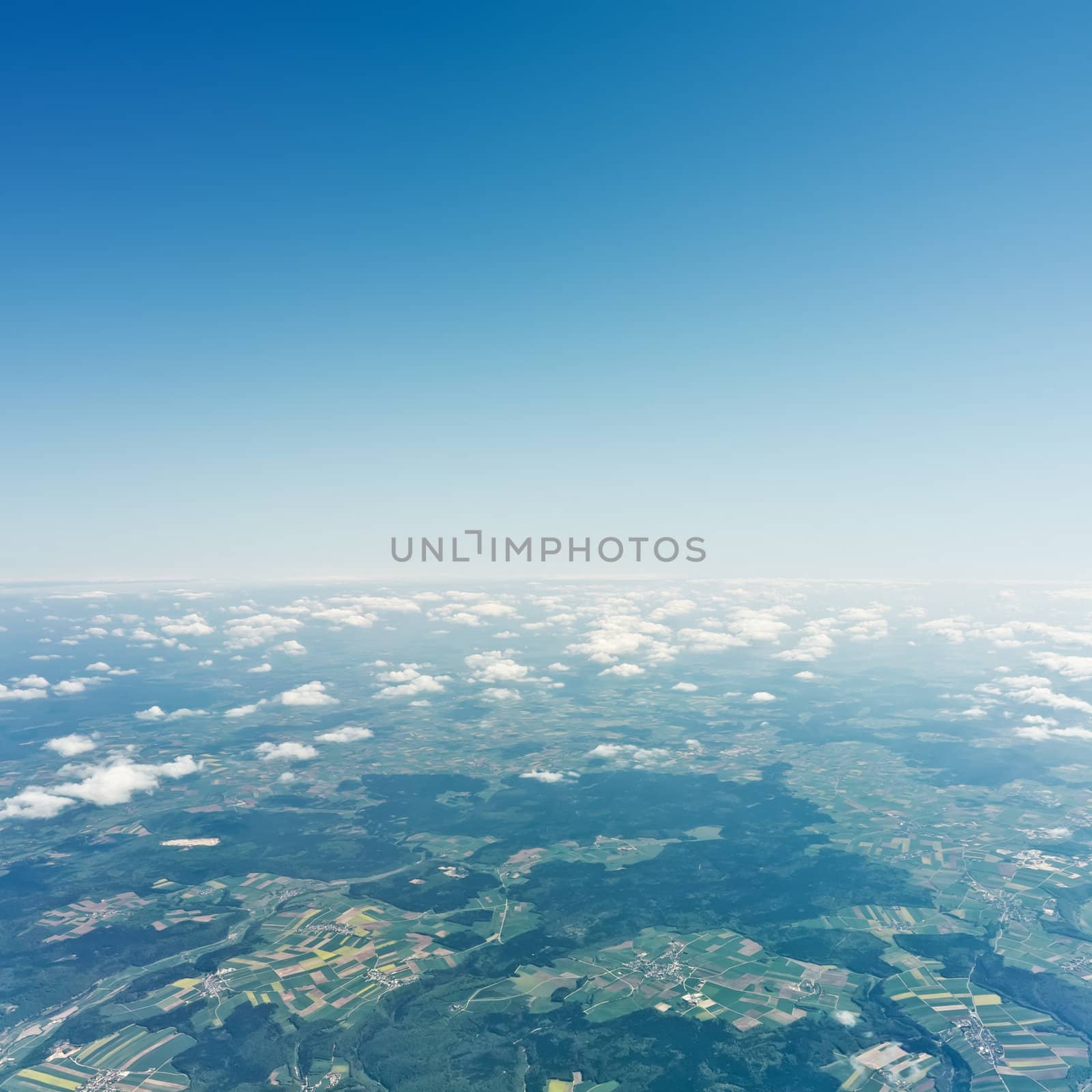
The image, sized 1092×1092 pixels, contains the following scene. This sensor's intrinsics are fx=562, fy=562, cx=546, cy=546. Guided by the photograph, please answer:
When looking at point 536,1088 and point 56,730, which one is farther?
point 56,730

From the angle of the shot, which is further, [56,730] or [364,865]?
[56,730]

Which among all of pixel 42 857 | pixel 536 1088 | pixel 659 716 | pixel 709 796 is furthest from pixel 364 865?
pixel 659 716

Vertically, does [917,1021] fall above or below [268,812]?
above

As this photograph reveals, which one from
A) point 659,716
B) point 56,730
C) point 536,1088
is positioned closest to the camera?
point 536,1088

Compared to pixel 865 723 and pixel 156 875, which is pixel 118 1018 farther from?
pixel 865 723

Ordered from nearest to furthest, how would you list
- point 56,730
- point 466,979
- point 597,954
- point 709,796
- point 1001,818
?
point 466,979 < point 597,954 < point 1001,818 < point 709,796 < point 56,730

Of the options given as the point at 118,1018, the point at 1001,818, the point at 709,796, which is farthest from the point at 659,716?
the point at 118,1018

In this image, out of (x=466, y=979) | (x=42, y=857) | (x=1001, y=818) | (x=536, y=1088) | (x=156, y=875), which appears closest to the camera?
(x=536, y=1088)

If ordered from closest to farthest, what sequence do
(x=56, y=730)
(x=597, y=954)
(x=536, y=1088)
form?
1. (x=536, y=1088)
2. (x=597, y=954)
3. (x=56, y=730)

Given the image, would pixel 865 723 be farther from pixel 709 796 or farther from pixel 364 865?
pixel 364 865
